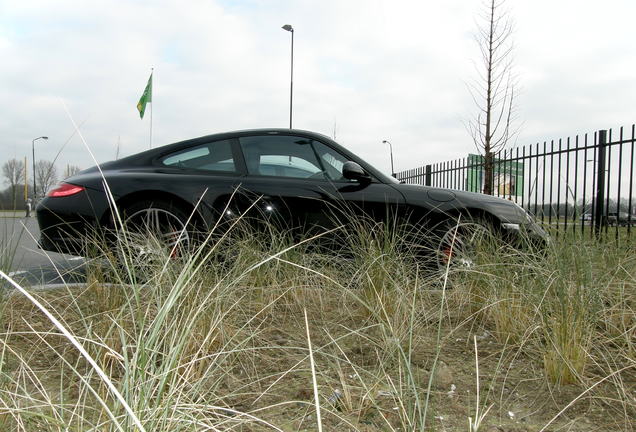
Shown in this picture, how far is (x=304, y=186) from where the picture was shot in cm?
386

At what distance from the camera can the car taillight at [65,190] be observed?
3738mm

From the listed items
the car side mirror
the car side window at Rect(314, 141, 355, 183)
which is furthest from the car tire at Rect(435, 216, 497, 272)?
the car side window at Rect(314, 141, 355, 183)

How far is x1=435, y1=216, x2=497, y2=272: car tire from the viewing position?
8.92ft

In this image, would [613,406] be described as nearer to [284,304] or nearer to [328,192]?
[284,304]

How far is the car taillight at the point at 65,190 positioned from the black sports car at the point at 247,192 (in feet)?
0.04

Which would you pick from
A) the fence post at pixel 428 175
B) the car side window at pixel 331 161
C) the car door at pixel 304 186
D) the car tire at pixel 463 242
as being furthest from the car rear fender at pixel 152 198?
the fence post at pixel 428 175

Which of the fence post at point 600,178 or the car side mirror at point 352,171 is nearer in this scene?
the car side mirror at point 352,171

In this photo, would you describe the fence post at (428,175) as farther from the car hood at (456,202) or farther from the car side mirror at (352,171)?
the car side mirror at (352,171)

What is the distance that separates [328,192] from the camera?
3836 millimetres

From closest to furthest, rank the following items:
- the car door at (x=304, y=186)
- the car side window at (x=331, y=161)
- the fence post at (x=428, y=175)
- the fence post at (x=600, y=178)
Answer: the car door at (x=304, y=186), the car side window at (x=331, y=161), the fence post at (x=600, y=178), the fence post at (x=428, y=175)

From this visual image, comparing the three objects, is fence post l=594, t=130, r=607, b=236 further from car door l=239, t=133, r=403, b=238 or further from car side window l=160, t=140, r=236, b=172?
car side window l=160, t=140, r=236, b=172

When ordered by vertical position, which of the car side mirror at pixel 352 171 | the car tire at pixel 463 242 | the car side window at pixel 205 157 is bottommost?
the car tire at pixel 463 242

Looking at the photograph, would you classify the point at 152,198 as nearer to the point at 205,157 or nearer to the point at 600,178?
the point at 205,157

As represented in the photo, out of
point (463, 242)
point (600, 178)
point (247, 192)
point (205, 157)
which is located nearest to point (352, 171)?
point (247, 192)
